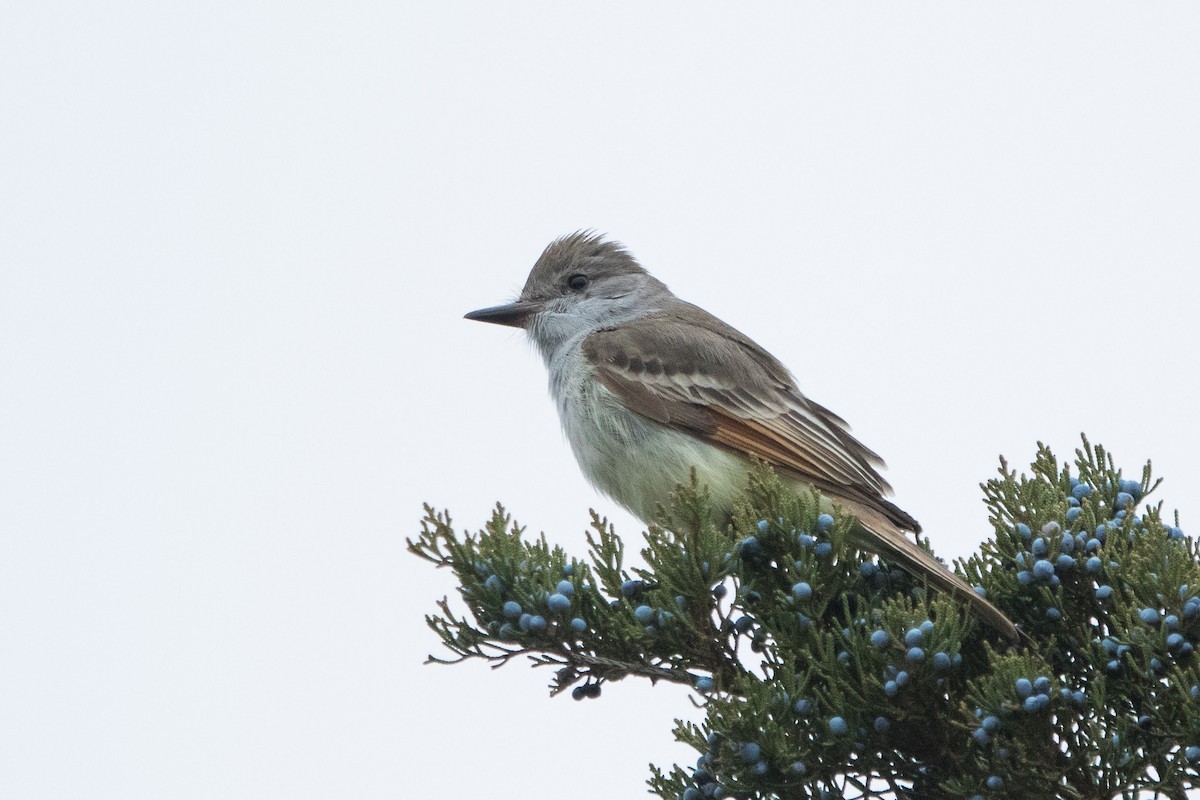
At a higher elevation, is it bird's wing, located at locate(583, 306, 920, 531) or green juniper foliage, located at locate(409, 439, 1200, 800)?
bird's wing, located at locate(583, 306, 920, 531)

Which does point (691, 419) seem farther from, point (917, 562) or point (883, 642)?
point (883, 642)

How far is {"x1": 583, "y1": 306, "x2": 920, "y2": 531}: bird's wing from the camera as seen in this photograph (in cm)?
585

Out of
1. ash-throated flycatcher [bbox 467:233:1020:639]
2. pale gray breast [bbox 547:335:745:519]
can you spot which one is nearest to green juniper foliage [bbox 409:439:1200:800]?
ash-throated flycatcher [bbox 467:233:1020:639]

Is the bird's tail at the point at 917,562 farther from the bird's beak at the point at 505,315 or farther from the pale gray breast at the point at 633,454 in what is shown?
the bird's beak at the point at 505,315

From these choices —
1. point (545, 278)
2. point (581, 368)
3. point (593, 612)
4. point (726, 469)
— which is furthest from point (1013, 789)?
point (545, 278)

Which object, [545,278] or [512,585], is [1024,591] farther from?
[545,278]

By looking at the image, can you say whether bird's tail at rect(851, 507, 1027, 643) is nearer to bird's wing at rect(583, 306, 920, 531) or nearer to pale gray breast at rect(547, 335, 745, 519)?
bird's wing at rect(583, 306, 920, 531)

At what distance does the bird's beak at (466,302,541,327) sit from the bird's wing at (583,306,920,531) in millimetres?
809

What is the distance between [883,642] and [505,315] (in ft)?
14.5

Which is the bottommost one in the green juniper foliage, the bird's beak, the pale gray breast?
the green juniper foliage

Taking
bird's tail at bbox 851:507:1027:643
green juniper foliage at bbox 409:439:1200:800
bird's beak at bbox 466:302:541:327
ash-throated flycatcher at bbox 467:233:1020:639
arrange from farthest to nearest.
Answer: bird's beak at bbox 466:302:541:327 → ash-throated flycatcher at bbox 467:233:1020:639 → bird's tail at bbox 851:507:1027:643 → green juniper foliage at bbox 409:439:1200:800

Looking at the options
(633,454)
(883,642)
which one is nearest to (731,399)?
(633,454)

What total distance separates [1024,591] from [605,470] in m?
2.49

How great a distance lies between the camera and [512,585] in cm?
396
